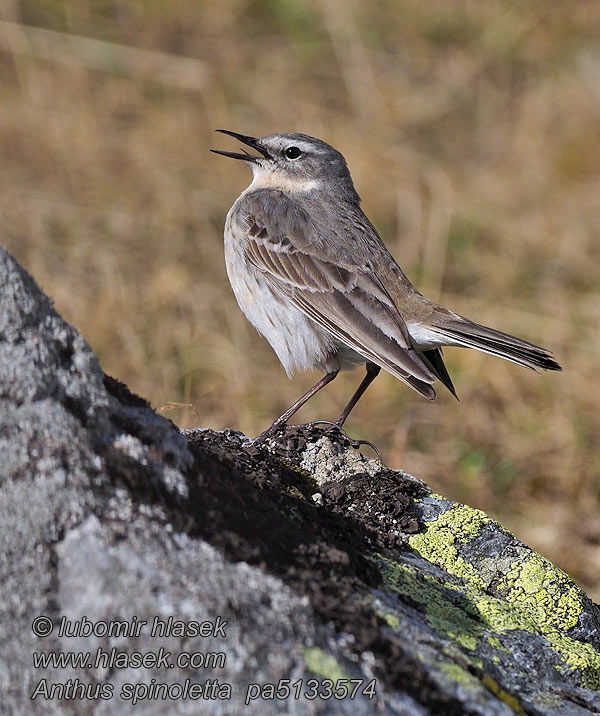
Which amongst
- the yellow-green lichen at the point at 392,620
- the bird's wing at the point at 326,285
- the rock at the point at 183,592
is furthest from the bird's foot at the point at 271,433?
the yellow-green lichen at the point at 392,620

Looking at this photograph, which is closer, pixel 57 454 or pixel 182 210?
pixel 57 454

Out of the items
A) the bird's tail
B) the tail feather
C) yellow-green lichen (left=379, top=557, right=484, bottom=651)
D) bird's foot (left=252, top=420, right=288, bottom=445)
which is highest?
the tail feather

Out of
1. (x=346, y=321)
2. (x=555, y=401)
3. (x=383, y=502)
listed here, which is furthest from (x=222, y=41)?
(x=383, y=502)

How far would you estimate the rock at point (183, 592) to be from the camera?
2279 mm

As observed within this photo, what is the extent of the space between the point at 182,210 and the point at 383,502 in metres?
7.99

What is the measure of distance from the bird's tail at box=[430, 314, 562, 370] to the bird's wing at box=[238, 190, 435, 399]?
0.22m

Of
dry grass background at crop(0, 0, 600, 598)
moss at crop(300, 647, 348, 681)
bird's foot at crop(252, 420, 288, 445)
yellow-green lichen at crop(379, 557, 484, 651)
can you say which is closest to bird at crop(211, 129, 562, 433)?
bird's foot at crop(252, 420, 288, 445)

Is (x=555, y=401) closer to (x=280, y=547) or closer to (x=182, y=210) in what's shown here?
(x=182, y=210)

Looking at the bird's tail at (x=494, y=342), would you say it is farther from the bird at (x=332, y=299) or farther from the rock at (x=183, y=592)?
the rock at (x=183, y=592)

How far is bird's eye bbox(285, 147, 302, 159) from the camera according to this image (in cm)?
657

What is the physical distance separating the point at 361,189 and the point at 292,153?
553 cm

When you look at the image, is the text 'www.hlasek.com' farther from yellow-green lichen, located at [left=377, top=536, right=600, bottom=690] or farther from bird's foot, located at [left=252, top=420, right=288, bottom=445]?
bird's foot, located at [left=252, top=420, right=288, bottom=445]

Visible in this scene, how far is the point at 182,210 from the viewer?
11.2 meters

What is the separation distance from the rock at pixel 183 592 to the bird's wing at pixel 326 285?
211cm
